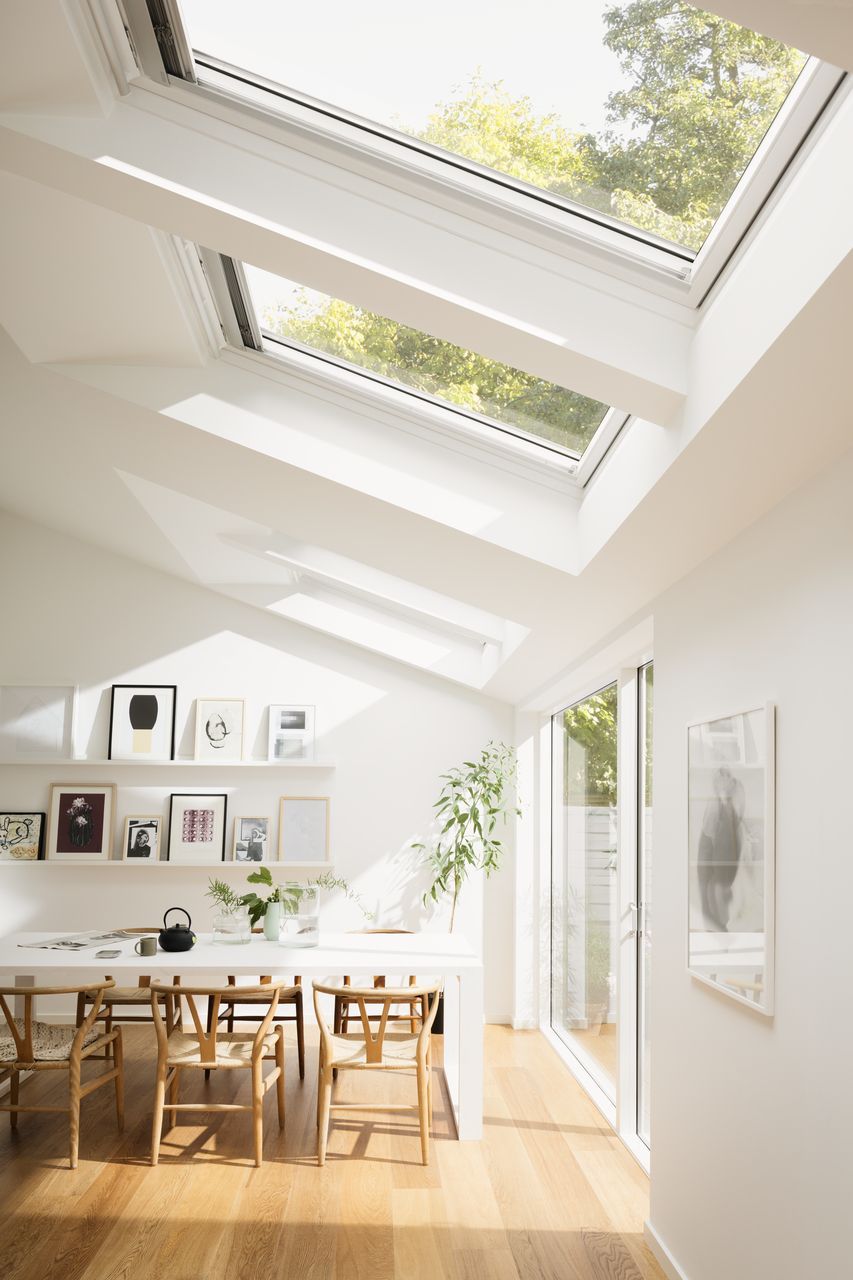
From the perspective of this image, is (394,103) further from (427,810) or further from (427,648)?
(427,810)

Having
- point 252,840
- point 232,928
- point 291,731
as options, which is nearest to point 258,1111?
point 232,928

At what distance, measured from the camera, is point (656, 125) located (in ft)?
6.79

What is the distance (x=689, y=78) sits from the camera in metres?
1.96

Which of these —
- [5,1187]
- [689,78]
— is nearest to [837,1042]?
[689,78]

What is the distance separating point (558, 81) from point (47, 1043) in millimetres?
4395

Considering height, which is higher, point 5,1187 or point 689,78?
point 689,78

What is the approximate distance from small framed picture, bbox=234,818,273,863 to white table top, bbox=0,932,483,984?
1788 millimetres

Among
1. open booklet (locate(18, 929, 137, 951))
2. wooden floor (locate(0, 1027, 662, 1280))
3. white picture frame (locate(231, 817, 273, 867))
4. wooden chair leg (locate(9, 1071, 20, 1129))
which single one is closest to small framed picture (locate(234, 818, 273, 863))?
white picture frame (locate(231, 817, 273, 867))

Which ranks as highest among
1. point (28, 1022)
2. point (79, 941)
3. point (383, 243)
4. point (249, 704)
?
point (383, 243)

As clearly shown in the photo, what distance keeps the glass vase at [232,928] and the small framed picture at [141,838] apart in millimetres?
1873

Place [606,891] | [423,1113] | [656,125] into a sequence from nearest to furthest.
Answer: [656,125], [423,1113], [606,891]

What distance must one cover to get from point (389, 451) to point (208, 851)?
4423 mm

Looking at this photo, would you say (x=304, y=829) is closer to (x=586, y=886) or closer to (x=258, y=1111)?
(x=586, y=886)

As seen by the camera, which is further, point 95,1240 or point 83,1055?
point 83,1055
